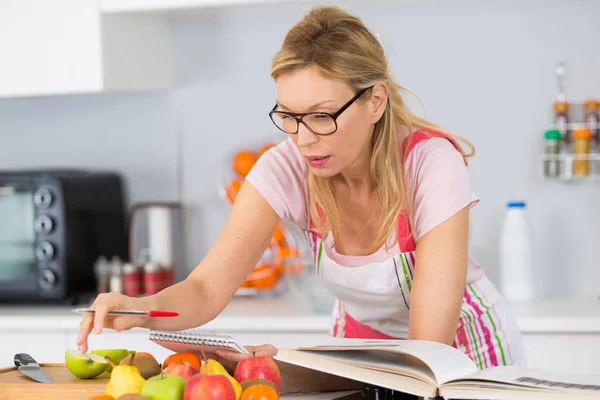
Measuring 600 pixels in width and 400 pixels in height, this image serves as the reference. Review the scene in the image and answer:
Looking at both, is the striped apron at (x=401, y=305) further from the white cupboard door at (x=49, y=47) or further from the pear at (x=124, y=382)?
the white cupboard door at (x=49, y=47)

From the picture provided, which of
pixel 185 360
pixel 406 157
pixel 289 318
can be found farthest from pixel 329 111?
pixel 289 318

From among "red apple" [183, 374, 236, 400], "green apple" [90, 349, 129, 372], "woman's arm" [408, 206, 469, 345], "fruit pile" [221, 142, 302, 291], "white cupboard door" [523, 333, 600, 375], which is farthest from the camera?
"fruit pile" [221, 142, 302, 291]

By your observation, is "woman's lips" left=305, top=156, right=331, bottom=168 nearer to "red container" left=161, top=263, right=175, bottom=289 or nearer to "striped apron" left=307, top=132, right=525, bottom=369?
"striped apron" left=307, top=132, right=525, bottom=369

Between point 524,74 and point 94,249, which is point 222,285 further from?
point 524,74

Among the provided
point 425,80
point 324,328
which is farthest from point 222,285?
point 425,80

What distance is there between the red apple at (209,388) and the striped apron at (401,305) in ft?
2.04

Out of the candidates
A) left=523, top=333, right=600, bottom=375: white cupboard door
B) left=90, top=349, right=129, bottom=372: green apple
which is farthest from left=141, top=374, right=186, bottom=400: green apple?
left=523, top=333, right=600, bottom=375: white cupboard door

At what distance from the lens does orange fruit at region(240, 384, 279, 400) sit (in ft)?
3.03

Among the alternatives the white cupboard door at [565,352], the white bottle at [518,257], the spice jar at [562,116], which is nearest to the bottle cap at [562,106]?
the spice jar at [562,116]

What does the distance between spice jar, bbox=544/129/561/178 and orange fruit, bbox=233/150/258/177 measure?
835 mm

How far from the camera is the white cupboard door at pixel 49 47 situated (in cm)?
237

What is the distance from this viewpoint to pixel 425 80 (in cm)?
254

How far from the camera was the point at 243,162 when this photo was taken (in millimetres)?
2582

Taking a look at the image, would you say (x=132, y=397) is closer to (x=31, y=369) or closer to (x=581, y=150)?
(x=31, y=369)
